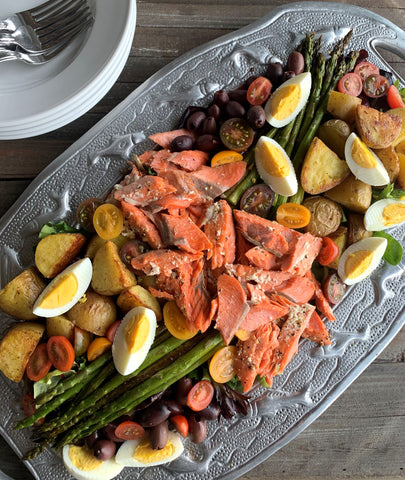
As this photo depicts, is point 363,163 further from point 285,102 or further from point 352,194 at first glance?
point 285,102

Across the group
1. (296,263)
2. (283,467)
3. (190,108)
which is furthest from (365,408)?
(190,108)

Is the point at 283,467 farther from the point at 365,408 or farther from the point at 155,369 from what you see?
the point at 155,369

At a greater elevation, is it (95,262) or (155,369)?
(95,262)

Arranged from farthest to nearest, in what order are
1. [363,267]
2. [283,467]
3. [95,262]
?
[283,467]
[363,267]
[95,262]

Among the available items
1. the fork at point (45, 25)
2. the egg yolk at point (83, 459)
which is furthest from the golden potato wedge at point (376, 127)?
the egg yolk at point (83, 459)

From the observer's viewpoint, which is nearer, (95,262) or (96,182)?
(95,262)

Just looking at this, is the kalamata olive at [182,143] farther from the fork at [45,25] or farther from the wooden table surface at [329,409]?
the fork at [45,25]
